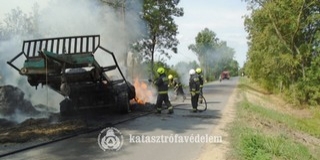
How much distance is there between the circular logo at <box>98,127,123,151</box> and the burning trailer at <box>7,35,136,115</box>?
6.48 feet

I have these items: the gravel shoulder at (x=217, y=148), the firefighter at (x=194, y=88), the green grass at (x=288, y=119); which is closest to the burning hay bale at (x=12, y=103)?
the firefighter at (x=194, y=88)

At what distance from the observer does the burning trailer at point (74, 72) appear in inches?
454

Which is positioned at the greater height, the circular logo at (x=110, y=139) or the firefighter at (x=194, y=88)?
the firefighter at (x=194, y=88)

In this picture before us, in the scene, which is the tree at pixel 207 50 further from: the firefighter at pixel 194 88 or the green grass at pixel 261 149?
the green grass at pixel 261 149

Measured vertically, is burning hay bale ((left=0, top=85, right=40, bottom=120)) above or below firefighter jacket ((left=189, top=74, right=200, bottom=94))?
below

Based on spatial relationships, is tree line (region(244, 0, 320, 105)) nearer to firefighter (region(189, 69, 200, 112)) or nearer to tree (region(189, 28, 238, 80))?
firefighter (region(189, 69, 200, 112))

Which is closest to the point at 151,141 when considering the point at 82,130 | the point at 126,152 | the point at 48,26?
the point at 126,152

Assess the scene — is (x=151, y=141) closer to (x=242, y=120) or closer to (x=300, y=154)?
(x=300, y=154)

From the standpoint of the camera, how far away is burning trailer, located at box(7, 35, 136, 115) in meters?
11.5

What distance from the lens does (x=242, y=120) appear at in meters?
14.0

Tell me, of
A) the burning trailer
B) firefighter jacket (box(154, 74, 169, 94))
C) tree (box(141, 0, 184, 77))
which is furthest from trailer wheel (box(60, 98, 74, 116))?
tree (box(141, 0, 184, 77))

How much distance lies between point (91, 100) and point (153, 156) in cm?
675

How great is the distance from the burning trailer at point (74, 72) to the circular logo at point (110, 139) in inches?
77.8

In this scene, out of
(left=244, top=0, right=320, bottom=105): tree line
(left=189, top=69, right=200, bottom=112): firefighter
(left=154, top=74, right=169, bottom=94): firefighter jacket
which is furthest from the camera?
(left=244, top=0, right=320, bottom=105): tree line
